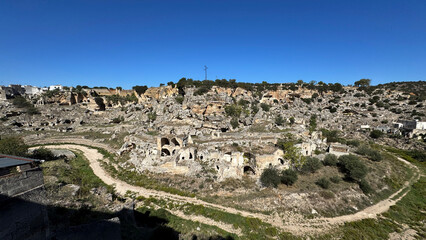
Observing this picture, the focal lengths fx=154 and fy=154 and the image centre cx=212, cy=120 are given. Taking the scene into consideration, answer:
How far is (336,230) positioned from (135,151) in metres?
25.3

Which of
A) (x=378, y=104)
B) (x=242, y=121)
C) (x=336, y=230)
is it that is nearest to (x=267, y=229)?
(x=336, y=230)

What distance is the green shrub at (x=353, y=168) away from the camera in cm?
1858

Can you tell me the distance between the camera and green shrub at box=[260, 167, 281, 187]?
17047mm

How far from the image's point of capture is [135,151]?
78.1 ft

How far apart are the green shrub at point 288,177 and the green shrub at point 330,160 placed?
824cm

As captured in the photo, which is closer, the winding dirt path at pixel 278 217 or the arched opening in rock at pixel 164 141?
the winding dirt path at pixel 278 217

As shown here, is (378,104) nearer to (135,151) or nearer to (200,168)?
(200,168)

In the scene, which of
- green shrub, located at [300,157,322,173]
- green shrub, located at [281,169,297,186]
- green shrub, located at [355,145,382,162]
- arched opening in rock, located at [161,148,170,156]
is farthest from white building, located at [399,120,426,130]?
arched opening in rock, located at [161,148,170,156]

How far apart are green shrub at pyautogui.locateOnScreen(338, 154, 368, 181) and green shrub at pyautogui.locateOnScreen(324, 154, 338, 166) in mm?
1010

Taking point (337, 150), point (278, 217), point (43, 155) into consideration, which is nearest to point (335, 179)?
point (337, 150)

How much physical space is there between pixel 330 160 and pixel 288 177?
959 centimetres

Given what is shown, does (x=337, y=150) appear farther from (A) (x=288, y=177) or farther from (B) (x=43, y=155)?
(B) (x=43, y=155)

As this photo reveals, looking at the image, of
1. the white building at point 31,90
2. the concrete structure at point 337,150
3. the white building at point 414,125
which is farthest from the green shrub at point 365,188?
the white building at point 31,90

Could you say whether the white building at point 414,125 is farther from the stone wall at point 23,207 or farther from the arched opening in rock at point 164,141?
the stone wall at point 23,207
